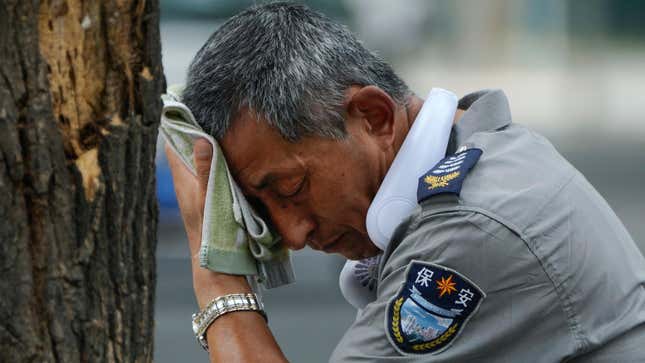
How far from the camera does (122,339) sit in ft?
6.58

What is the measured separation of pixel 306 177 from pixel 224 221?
203mm

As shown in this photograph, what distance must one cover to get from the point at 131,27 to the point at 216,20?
9.03 metres

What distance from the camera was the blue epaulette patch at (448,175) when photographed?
221 centimetres

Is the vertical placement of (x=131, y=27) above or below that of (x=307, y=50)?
above

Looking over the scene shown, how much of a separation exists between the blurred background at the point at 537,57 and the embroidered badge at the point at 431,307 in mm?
7201

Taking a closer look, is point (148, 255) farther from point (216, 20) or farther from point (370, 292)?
point (216, 20)

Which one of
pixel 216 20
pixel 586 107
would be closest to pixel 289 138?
pixel 216 20

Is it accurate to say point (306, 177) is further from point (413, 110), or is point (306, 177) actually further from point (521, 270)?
point (521, 270)

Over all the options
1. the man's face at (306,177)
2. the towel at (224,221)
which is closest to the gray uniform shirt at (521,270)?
the man's face at (306,177)

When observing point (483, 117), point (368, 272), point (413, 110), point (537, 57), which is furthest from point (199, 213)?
point (537, 57)

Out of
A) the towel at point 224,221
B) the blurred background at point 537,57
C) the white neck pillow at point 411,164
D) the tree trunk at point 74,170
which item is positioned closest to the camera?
the tree trunk at point 74,170

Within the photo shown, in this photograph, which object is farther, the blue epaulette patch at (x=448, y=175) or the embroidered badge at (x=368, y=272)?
the embroidered badge at (x=368, y=272)

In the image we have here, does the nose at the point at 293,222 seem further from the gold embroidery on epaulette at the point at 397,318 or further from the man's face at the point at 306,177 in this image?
the gold embroidery on epaulette at the point at 397,318

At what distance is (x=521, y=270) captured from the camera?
2.14 metres
